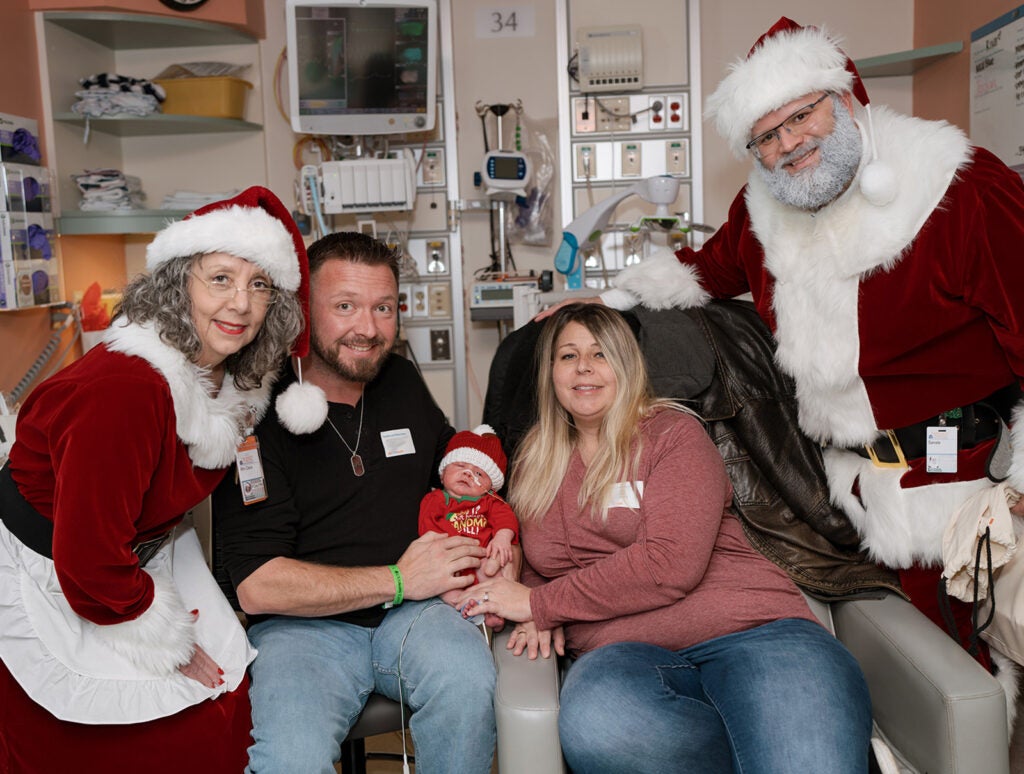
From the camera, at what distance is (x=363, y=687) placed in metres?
1.91

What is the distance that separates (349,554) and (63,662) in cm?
61

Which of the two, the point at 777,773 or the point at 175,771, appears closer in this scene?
the point at 777,773

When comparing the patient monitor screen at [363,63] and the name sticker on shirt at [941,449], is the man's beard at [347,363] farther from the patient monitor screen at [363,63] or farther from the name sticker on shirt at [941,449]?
the patient monitor screen at [363,63]

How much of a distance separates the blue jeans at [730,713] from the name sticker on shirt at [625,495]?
0.33m

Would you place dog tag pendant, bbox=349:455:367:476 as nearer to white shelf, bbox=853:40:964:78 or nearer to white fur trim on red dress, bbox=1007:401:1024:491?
white fur trim on red dress, bbox=1007:401:1024:491

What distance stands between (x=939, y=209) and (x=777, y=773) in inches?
46.3

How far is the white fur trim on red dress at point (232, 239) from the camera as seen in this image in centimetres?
180

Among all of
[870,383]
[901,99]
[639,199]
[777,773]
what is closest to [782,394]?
[870,383]

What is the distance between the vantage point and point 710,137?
4.12m

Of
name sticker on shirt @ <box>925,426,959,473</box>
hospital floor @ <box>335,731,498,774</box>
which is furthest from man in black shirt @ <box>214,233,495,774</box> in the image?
name sticker on shirt @ <box>925,426,959,473</box>

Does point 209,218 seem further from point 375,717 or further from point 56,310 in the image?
point 56,310

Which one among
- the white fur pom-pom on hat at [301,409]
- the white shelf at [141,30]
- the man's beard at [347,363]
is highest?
the white shelf at [141,30]

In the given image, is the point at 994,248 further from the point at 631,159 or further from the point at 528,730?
the point at 631,159

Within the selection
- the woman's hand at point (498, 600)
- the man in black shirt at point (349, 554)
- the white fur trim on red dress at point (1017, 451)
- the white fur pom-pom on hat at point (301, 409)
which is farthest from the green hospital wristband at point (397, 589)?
the white fur trim on red dress at point (1017, 451)
